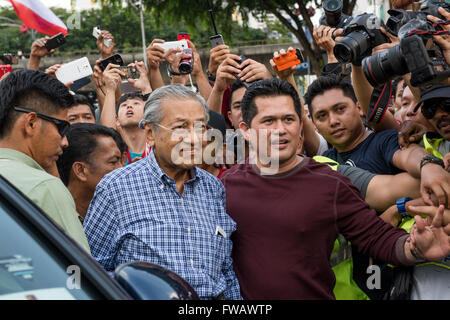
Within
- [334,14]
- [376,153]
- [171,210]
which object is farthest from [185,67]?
[171,210]

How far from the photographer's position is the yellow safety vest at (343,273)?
9.30ft

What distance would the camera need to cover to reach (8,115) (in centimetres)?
268

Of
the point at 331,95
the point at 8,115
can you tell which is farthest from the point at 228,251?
the point at 331,95

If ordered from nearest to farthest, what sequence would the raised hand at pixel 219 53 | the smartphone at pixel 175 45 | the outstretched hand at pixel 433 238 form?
the outstretched hand at pixel 433 238
the raised hand at pixel 219 53
the smartphone at pixel 175 45

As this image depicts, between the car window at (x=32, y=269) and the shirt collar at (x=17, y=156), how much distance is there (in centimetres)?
91

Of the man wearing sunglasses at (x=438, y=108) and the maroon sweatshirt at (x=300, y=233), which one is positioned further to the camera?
the man wearing sunglasses at (x=438, y=108)

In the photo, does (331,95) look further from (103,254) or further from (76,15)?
(76,15)

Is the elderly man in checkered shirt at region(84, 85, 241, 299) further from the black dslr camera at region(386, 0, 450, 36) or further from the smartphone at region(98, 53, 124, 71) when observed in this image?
the smartphone at region(98, 53, 124, 71)

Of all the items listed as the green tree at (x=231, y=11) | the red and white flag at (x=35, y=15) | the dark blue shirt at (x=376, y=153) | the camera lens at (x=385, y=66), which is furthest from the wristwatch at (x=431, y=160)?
the green tree at (x=231, y=11)

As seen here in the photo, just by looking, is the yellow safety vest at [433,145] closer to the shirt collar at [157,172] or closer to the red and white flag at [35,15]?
the shirt collar at [157,172]

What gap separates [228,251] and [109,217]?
1.86 feet

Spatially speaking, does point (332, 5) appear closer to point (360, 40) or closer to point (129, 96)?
point (360, 40)

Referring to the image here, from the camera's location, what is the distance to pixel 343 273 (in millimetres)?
2854

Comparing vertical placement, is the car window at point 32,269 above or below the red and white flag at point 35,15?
below
